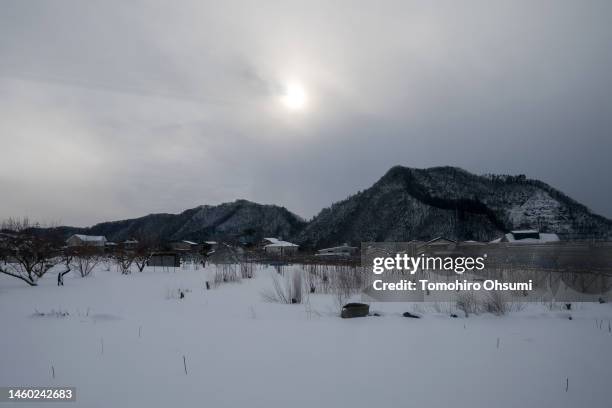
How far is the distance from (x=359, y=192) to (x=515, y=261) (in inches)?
3283

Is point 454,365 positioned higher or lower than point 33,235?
lower

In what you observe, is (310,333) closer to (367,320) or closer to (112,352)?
(367,320)

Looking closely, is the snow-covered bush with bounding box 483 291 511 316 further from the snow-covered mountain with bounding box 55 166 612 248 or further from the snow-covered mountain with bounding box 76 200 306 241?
the snow-covered mountain with bounding box 76 200 306 241

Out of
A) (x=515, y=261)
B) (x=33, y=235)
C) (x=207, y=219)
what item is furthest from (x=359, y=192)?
(x=33, y=235)

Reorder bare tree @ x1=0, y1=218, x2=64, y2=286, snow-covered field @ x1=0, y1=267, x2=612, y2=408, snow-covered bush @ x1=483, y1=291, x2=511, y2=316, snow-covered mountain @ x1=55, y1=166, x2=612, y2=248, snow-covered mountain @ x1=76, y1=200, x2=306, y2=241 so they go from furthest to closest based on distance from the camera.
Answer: snow-covered mountain @ x1=76, y1=200, x2=306, y2=241
snow-covered mountain @ x1=55, y1=166, x2=612, y2=248
bare tree @ x1=0, y1=218, x2=64, y2=286
snow-covered bush @ x1=483, y1=291, x2=511, y2=316
snow-covered field @ x1=0, y1=267, x2=612, y2=408

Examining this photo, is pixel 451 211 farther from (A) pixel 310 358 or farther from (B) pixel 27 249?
(A) pixel 310 358

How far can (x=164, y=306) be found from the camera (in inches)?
363

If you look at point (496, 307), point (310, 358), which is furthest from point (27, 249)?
point (496, 307)

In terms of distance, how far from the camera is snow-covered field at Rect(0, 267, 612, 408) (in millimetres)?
3758

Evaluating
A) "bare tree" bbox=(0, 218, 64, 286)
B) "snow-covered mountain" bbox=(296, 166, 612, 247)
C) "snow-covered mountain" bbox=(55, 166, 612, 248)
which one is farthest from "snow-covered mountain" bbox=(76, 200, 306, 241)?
"bare tree" bbox=(0, 218, 64, 286)

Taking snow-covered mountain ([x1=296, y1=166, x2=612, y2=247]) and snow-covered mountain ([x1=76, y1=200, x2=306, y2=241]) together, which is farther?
snow-covered mountain ([x1=76, y1=200, x2=306, y2=241])

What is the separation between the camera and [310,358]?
16.1ft

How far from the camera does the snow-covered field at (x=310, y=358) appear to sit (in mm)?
3758

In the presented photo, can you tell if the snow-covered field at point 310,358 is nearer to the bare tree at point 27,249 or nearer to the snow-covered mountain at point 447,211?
the bare tree at point 27,249
